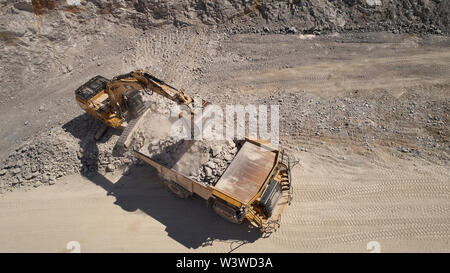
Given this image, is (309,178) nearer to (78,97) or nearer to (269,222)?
(269,222)

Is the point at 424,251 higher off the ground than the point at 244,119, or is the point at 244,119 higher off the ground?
the point at 244,119

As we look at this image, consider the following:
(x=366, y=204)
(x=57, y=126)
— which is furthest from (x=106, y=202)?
(x=366, y=204)

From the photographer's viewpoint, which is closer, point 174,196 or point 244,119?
point 174,196

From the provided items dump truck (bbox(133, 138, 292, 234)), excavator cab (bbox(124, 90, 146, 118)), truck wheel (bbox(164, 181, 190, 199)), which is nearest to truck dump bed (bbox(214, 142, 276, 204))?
dump truck (bbox(133, 138, 292, 234))

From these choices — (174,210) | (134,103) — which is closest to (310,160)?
(174,210)

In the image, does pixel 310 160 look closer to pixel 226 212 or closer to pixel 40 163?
pixel 226 212

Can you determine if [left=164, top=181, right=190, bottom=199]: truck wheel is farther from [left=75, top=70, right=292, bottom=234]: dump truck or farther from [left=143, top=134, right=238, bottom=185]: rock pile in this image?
[left=143, top=134, right=238, bottom=185]: rock pile
